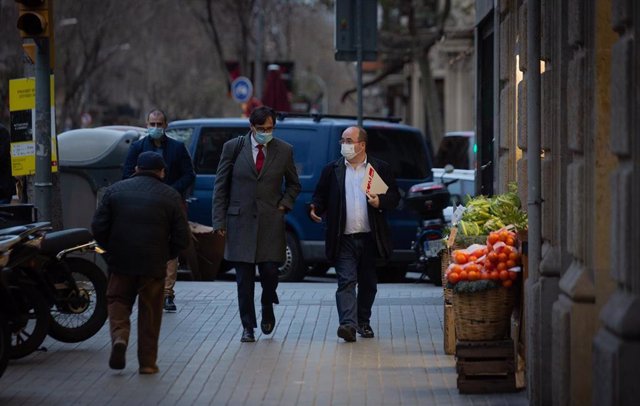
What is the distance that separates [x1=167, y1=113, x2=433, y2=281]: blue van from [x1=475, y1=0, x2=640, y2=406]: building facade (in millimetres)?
7663

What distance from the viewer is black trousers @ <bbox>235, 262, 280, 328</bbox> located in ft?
40.0

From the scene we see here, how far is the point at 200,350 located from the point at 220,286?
5.03 meters

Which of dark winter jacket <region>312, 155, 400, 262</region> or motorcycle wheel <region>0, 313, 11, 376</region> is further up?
dark winter jacket <region>312, 155, 400, 262</region>

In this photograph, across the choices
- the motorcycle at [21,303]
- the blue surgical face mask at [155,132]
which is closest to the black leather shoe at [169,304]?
the blue surgical face mask at [155,132]

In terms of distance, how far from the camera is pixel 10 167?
46.2 feet

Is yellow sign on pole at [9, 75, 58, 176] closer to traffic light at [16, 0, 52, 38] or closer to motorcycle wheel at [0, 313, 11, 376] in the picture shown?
traffic light at [16, 0, 52, 38]

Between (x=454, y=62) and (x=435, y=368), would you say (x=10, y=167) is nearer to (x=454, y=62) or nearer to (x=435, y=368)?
(x=435, y=368)

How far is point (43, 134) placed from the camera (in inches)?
546

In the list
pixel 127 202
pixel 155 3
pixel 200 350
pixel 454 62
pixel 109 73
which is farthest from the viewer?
pixel 109 73

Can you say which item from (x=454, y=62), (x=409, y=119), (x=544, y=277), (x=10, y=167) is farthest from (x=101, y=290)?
(x=409, y=119)

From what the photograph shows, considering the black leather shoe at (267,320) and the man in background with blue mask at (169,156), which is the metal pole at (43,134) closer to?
the man in background with blue mask at (169,156)

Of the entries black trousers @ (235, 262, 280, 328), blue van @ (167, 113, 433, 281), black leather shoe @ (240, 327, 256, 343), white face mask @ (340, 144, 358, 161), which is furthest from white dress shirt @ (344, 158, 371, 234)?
blue van @ (167, 113, 433, 281)

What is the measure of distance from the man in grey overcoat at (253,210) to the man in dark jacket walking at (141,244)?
166 cm

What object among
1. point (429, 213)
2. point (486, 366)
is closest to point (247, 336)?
point (486, 366)
